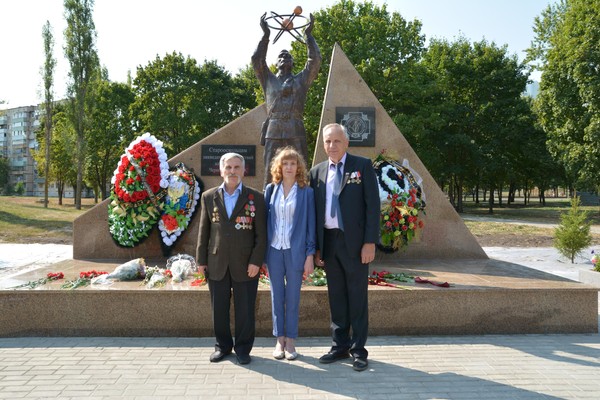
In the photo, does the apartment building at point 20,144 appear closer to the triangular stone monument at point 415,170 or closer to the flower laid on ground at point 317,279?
the triangular stone monument at point 415,170

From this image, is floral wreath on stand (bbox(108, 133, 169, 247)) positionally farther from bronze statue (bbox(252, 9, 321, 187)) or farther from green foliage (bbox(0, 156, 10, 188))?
green foliage (bbox(0, 156, 10, 188))

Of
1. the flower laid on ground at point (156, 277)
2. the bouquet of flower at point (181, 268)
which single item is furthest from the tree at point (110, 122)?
the flower laid on ground at point (156, 277)

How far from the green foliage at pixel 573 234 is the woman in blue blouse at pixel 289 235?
822cm

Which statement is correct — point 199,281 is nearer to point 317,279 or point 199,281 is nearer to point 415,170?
point 317,279

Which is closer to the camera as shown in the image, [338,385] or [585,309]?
[338,385]

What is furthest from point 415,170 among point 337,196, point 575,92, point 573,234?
point 575,92

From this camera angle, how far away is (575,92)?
2178 centimetres

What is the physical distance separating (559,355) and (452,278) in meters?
1.42

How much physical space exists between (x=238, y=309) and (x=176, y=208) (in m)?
3.38

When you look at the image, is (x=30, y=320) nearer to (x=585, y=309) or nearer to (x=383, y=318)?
(x=383, y=318)

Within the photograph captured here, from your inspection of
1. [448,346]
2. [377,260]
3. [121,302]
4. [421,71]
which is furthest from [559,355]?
[421,71]

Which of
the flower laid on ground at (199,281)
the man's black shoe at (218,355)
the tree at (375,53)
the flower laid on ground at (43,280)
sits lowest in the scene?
the man's black shoe at (218,355)

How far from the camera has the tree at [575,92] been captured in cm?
2038

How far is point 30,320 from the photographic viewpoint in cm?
471
